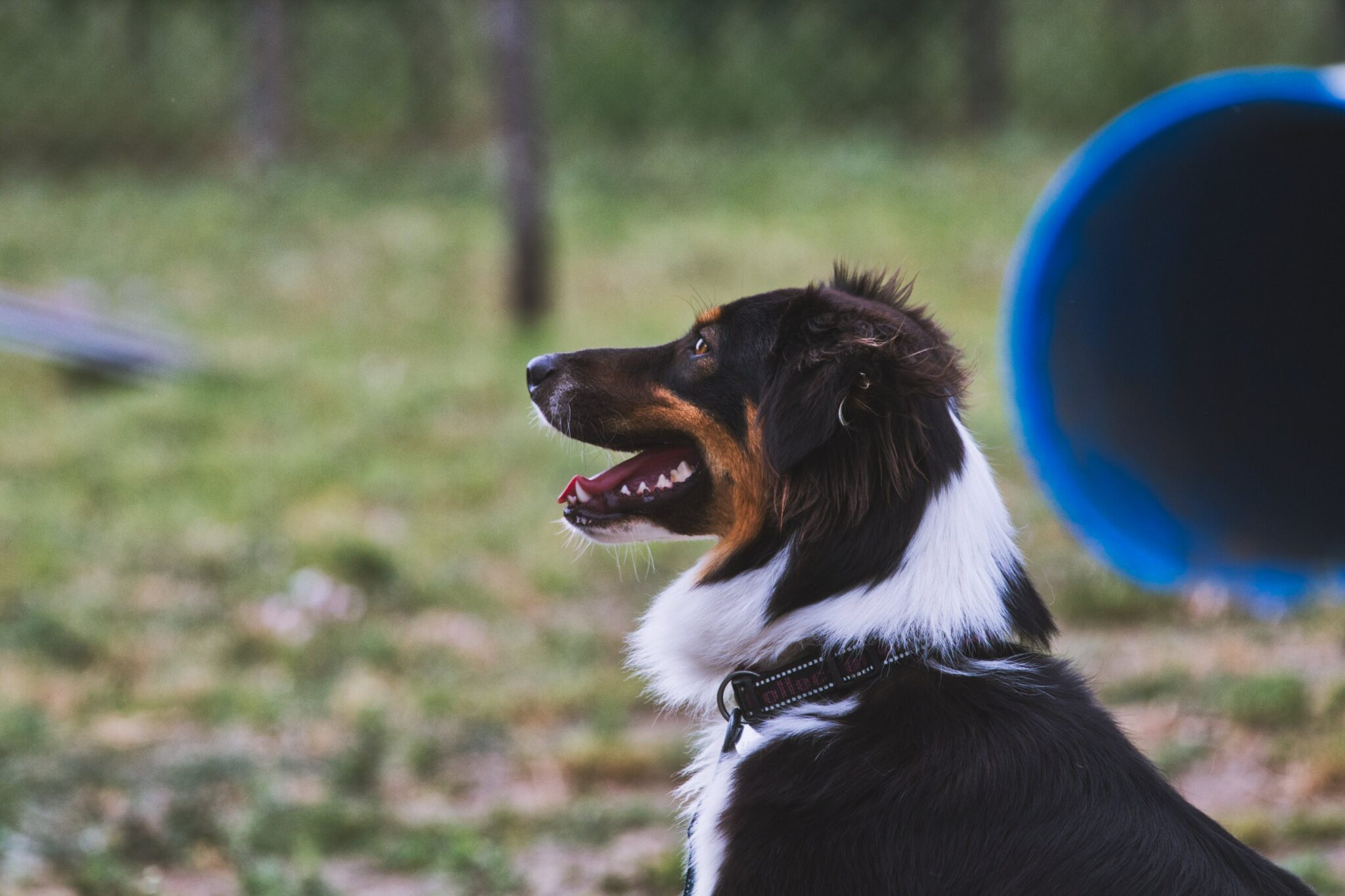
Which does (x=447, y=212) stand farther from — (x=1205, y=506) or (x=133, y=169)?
(x=1205, y=506)

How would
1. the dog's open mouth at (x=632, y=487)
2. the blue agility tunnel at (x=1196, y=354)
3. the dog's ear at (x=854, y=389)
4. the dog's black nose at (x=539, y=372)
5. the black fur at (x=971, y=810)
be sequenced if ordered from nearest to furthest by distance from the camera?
the black fur at (x=971, y=810), the dog's ear at (x=854, y=389), the dog's open mouth at (x=632, y=487), the dog's black nose at (x=539, y=372), the blue agility tunnel at (x=1196, y=354)

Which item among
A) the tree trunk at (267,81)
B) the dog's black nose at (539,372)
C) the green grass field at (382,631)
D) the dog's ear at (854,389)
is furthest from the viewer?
the tree trunk at (267,81)

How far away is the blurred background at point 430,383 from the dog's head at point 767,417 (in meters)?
1.23

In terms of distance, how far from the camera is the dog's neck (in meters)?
2.30

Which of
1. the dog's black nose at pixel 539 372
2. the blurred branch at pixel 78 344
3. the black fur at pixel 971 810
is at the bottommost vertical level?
the black fur at pixel 971 810

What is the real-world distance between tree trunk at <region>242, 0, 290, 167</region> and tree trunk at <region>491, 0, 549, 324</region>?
Result: 17.3 ft

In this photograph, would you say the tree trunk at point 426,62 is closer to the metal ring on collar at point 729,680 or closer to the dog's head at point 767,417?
the dog's head at point 767,417

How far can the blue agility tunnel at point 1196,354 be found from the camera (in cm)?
498

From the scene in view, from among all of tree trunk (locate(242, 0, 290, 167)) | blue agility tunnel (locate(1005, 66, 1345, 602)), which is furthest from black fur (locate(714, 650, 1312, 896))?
tree trunk (locate(242, 0, 290, 167))

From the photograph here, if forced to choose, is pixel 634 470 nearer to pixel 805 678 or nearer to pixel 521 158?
pixel 805 678

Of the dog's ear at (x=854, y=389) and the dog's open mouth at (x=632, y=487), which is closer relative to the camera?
the dog's ear at (x=854, y=389)

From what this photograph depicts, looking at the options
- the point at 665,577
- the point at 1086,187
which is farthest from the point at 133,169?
the point at 1086,187

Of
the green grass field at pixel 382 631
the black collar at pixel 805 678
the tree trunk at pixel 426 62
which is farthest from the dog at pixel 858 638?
the tree trunk at pixel 426 62

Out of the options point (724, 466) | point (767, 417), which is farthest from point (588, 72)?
point (767, 417)
